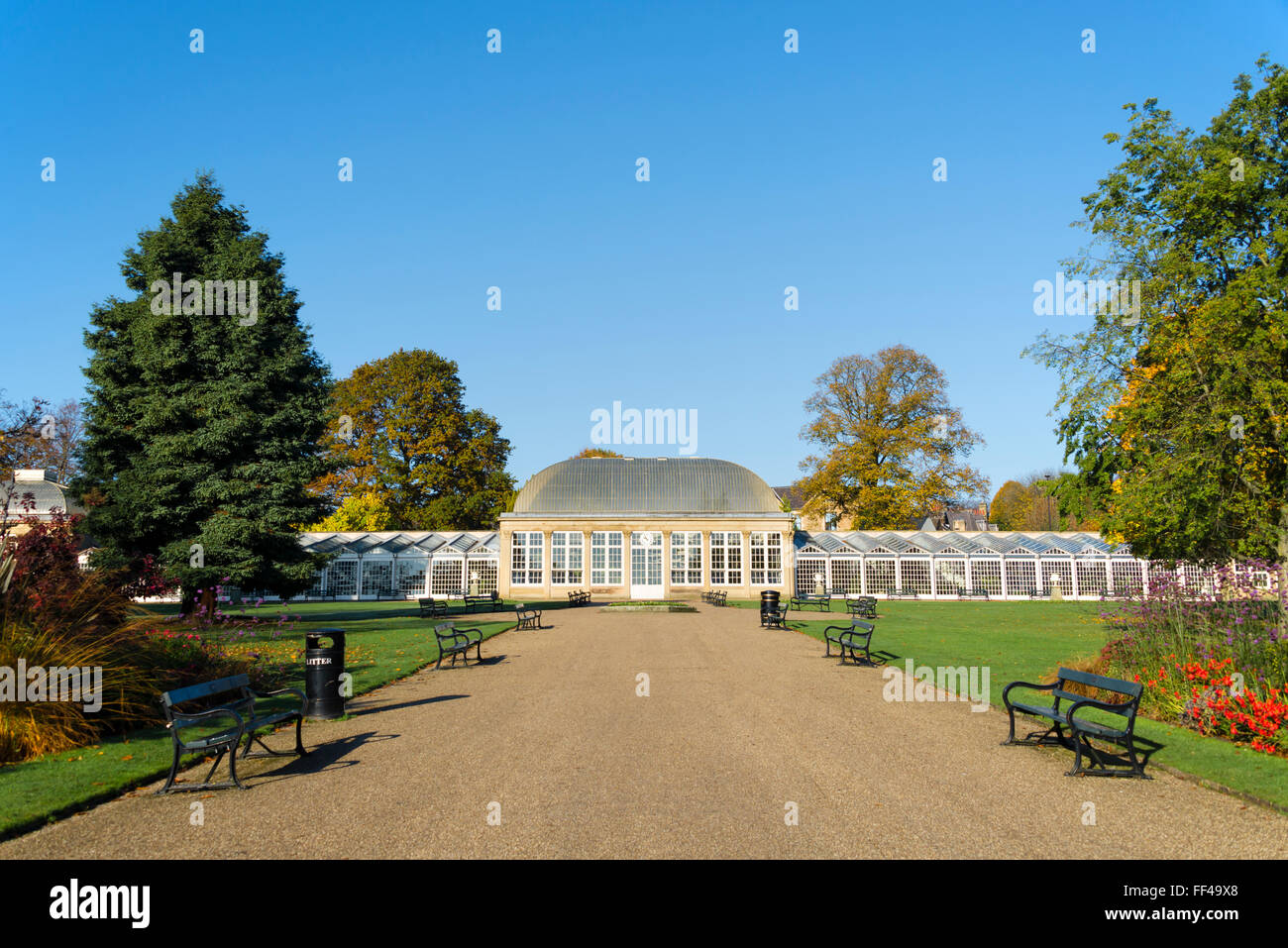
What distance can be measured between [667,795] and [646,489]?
3685 cm

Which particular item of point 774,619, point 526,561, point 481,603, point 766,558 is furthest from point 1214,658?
point 526,561

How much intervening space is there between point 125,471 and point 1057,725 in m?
26.0

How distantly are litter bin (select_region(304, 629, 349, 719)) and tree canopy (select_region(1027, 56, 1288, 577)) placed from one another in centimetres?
1456

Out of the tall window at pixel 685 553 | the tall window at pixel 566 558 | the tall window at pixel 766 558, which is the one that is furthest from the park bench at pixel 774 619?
the tall window at pixel 566 558

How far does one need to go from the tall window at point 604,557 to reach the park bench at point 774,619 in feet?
59.1

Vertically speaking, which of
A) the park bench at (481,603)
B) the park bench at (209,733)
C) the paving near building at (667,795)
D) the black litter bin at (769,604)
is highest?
the park bench at (209,733)

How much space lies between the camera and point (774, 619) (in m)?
24.3

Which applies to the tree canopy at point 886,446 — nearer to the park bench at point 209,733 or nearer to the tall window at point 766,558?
the tall window at point 766,558

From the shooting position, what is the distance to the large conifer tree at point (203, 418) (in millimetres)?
22828

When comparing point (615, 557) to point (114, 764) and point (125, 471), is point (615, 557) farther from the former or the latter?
point (114, 764)

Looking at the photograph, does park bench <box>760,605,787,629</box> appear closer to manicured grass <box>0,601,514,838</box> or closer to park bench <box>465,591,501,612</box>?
manicured grass <box>0,601,514,838</box>

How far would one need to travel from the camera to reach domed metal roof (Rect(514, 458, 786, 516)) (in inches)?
1682

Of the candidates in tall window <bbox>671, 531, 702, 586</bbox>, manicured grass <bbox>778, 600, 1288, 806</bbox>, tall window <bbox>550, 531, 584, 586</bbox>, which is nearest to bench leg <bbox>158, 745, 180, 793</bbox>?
manicured grass <bbox>778, 600, 1288, 806</bbox>

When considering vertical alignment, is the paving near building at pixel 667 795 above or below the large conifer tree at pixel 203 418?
below
